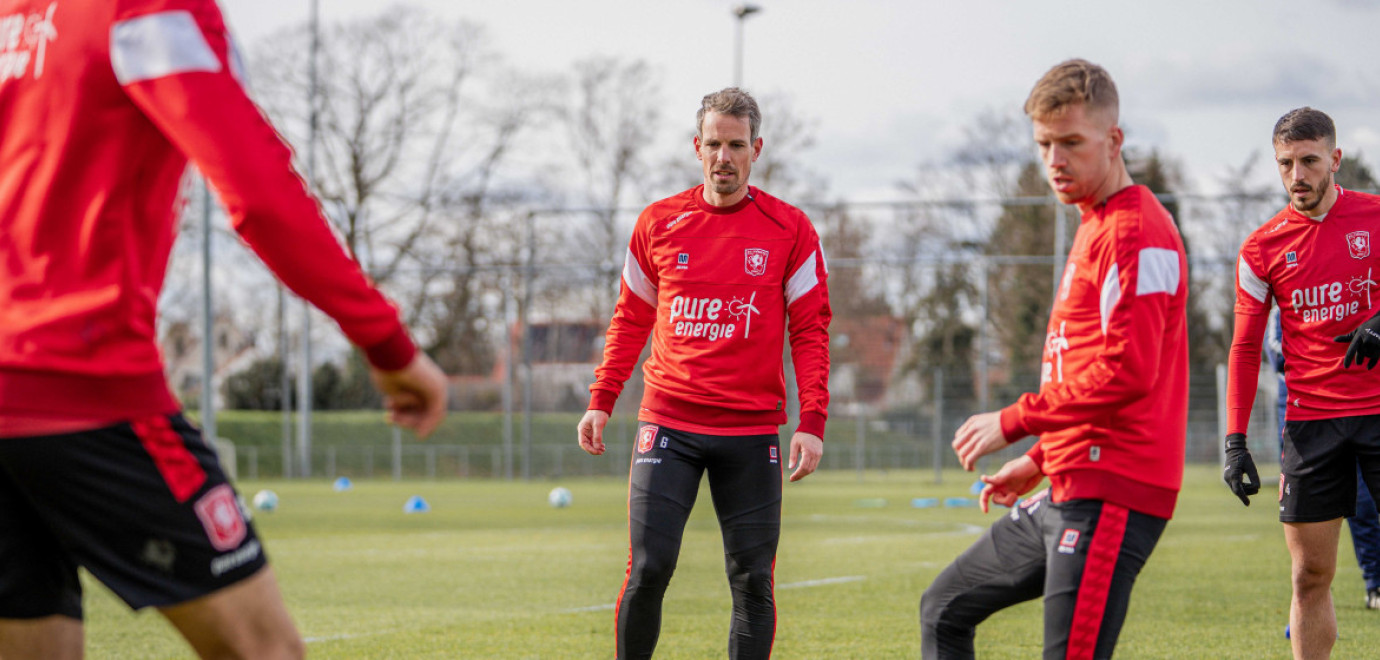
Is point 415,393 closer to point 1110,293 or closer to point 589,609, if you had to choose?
point 1110,293

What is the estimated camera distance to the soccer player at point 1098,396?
3.42 meters

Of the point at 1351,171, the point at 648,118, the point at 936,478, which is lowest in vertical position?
the point at 936,478

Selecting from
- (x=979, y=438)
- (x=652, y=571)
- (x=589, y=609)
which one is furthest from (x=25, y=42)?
(x=589, y=609)

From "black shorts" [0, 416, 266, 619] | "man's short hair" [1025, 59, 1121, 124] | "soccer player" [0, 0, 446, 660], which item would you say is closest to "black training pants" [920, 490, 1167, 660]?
"man's short hair" [1025, 59, 1121, 124]

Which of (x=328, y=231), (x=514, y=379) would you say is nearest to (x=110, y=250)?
(x=328, y=231)

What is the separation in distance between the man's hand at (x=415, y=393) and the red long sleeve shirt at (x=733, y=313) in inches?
99.4

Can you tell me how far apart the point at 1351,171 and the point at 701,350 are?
24.6 m

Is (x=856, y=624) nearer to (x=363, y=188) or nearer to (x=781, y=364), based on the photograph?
(x=781, y=364)

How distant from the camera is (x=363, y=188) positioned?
39812 mm

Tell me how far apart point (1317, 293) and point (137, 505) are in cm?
471

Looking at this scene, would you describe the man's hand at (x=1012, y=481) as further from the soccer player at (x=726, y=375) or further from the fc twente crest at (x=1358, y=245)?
the fc twente crest at (x=1358, y=245)

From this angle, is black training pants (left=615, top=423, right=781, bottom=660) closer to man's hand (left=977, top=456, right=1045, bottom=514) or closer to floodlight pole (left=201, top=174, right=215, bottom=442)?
man's hand (left=977, top=456, right=1045, bottom=514)

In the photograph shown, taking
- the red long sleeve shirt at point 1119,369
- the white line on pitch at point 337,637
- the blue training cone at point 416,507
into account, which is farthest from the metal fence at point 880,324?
the red long sleeve shirt at point 1119,369

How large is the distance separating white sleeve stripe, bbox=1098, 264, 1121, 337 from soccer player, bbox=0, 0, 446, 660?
1.85m
